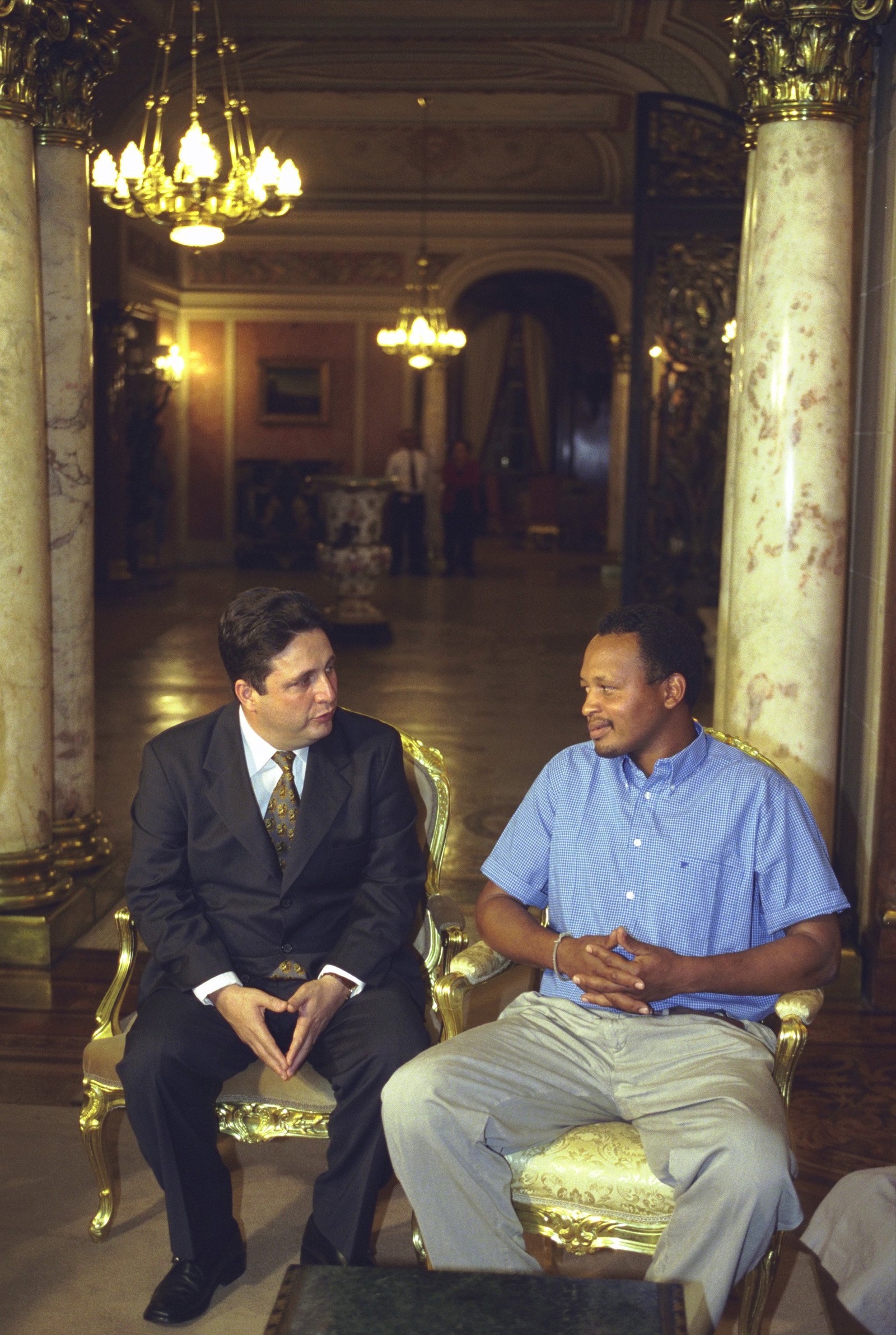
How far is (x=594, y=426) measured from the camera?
71.7 feet

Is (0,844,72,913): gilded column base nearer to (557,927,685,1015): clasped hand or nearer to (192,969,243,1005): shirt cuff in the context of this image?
(192,969,243,1005): shirt cuff

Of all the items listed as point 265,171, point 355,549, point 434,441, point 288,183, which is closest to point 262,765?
point 265,171

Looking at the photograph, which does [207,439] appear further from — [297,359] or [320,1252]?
[320,1252]

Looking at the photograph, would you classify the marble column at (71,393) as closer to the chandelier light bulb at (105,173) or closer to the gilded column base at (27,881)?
the gilded column base at (27,881)

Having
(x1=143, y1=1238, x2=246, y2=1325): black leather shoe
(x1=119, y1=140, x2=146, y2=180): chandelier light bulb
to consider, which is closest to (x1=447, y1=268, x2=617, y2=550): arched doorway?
(x1=119, y1=140, x2=146, y2=180): chandelier light bulb

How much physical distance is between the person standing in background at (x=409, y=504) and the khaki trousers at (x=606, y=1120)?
12574 mm

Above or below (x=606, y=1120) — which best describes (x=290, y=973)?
above

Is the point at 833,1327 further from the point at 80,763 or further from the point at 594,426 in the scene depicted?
the point at 594,426

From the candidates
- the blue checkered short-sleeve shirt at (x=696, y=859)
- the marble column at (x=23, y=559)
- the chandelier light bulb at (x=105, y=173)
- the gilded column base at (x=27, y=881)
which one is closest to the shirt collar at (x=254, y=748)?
the blue checkered short-sleeve shirt at (x=696, y=859)

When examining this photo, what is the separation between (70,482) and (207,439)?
12.3 meters

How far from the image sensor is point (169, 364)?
1490 cm

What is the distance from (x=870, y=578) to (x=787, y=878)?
185cm

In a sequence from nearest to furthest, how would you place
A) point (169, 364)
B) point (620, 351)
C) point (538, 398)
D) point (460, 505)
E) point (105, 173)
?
1. point (105, 173)
2. point (169, 364)
3. point (460, 505)
4. point (620, 351)
5. point (538, 398)

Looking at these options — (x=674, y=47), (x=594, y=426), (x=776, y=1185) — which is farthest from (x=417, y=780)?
(x=594, y=426)
